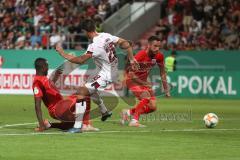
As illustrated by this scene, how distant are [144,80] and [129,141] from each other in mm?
4402

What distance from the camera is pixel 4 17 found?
1625 inches

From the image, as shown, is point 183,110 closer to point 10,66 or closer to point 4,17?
point 10,66

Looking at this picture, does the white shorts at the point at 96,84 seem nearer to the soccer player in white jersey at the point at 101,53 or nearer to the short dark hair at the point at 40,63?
the soccer player in white jersey at the point at 101,53

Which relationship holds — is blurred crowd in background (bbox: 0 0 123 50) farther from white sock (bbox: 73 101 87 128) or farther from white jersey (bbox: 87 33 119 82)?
white sock (bbox: 73 101 87 128)

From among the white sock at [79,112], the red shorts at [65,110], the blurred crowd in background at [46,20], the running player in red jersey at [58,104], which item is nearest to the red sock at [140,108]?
the running player in red jersey at [58,104]

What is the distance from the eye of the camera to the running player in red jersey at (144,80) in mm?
17422

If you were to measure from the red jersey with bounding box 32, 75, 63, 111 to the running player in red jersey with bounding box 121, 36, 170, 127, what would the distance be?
230cm

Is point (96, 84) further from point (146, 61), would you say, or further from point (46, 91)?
point (146, 61)

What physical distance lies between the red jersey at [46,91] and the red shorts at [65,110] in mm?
80

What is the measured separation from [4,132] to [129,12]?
25.6 meters

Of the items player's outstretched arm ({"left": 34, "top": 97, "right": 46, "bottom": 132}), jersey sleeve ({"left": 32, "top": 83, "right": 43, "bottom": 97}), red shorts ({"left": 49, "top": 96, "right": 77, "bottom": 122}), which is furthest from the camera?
red shorts ({"left": 49, "top": 96, "right": 77, "bottom": 122})

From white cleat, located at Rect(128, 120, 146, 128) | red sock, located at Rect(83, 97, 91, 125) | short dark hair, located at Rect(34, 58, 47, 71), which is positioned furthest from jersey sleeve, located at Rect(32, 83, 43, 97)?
white cleat, located at Rect(128, 120, 146, 128)

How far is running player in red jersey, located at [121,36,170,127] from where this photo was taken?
17.4m

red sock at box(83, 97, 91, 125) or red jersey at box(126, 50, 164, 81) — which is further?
red jersey at box(126, 50, 164, 81)
